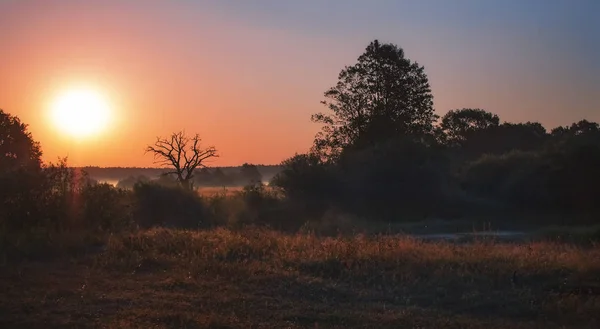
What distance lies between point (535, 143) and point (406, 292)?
7833cm

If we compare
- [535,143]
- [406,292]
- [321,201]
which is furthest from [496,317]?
[535,143]

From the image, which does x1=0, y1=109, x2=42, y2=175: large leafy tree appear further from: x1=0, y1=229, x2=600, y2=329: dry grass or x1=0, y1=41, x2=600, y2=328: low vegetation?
x1=0, y1=229, x2=600, y2=329: dry grass

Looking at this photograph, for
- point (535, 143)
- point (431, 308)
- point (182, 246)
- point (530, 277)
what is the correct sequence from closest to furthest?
point (431, 308)
point (530, 277)
point (182, 246)
point (535, 143)

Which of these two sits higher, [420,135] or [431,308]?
[420,135]

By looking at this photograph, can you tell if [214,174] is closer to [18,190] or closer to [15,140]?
[15,140]

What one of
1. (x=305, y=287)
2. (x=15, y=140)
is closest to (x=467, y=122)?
(x=15, y=140)

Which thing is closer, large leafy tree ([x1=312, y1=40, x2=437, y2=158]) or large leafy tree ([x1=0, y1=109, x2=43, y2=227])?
large leafy tree ([x1=0, y1=109, x2=43, y2=227])

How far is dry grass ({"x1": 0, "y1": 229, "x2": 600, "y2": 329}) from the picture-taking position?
32.8 feet

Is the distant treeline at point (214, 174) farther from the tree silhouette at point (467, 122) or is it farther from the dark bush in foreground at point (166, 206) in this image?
the dark bush in foreground at point (166, 206)

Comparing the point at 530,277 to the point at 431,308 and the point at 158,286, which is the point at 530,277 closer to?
the point at 431,308

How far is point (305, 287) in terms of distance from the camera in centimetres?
1278

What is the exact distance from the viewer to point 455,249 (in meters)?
16.8

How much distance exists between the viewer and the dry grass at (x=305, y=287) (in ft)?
32.8

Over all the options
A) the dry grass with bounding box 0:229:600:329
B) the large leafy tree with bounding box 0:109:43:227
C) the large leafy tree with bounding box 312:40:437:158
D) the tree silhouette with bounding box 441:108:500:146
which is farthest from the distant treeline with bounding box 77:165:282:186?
the dry grass with bounding box 0:229:600:329
